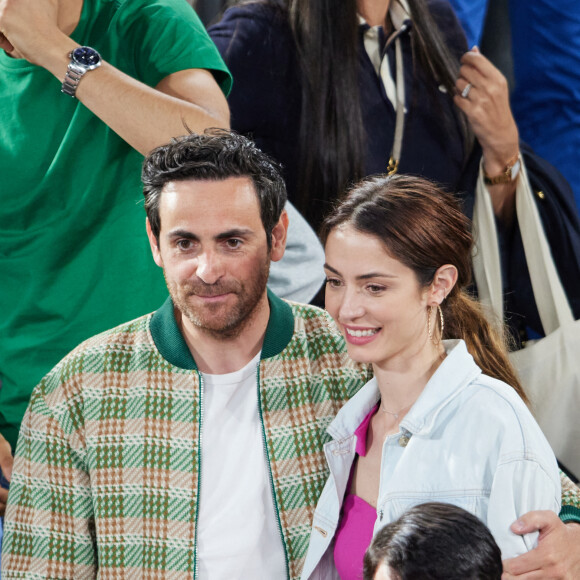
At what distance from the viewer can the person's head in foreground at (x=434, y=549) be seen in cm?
105

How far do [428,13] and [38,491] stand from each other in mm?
1439

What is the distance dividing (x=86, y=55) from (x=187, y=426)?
2.20ft

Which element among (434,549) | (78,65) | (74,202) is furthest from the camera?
(74,202)

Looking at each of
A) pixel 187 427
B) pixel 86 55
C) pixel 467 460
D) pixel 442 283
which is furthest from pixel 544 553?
pixel 86 55

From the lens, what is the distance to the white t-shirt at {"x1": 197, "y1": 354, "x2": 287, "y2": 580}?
5.11 ft

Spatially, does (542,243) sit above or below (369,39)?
below

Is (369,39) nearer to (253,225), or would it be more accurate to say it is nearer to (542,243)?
(542,243)

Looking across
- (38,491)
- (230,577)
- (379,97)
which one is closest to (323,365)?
(230,577)

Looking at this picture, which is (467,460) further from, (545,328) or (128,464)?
(545,328)

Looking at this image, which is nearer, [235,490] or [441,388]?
[441,388]

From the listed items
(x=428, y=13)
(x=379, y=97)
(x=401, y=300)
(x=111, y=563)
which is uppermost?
(x=428, y=13)

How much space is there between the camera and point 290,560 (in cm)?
158

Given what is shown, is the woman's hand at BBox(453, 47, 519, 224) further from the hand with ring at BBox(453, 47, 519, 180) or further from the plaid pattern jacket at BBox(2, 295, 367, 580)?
the plaid pattern jacket at BBox(2, 295, 367, 580)

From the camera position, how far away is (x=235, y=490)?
159 centimetres
